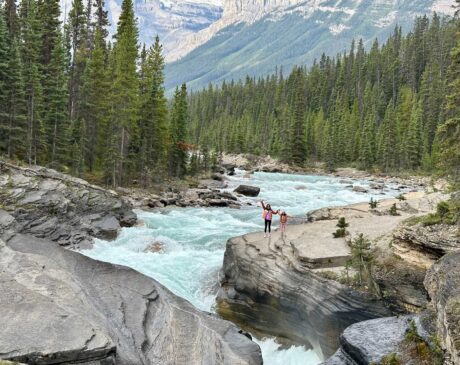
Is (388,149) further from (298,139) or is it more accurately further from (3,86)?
(3,86)

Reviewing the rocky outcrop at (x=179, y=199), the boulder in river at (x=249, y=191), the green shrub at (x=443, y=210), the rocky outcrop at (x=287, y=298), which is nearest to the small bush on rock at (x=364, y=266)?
the rocky outcrop at (x=287, y=298)

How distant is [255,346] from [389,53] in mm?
146528

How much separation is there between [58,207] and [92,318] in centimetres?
1670

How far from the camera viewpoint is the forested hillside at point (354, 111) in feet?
298

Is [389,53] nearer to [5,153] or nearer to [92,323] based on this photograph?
[5,153]

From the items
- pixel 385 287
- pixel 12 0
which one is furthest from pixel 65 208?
pixel 12 0

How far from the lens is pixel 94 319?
1054 cm

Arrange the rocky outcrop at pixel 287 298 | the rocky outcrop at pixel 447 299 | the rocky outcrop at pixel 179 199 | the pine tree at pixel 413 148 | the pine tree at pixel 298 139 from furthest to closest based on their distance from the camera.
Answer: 1. the pine tree at pixel 298 139
2. the pine tree at pixel 413 148
3. the rocky outcrop at pixel 179 199
4. the rocky outcrop at pixel 287 298
5. the rocky outcrop at pixel 447 299

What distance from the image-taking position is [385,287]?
14484 millimetres

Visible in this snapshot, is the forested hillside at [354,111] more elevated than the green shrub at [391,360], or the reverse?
the forested hillside at [354,111]

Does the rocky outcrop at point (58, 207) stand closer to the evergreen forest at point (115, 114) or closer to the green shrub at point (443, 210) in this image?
the evergreen forest at point (115, 114)

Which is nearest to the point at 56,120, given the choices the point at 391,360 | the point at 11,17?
the point at 11,17

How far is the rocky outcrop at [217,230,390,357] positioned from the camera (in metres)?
14.4

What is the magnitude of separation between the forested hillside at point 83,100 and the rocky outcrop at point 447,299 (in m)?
32.2
